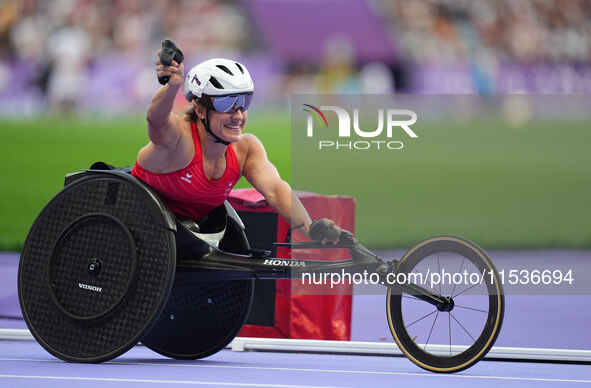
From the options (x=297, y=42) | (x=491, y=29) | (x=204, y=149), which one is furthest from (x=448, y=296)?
(x=491, y=29)

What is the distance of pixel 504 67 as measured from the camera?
2758cm

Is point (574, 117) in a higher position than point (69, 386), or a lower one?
higher

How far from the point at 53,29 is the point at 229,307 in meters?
23.1

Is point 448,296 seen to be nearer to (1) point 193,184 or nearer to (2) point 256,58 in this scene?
(1) point 193,184

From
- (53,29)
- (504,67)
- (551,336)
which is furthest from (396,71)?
(551,336)

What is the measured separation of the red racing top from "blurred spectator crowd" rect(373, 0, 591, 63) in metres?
25.0

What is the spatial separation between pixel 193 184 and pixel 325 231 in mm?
652

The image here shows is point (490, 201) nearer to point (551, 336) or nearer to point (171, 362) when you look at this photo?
point (551, 336)

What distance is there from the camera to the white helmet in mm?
4492

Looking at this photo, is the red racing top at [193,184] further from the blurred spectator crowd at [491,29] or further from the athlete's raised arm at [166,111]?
the blurred spectator crowd at [491,29]

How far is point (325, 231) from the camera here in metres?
4.55

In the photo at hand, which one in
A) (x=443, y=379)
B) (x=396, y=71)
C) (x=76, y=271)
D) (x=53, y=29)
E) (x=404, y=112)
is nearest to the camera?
(x=443, y=379)

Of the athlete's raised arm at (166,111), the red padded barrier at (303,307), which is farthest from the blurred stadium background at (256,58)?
the athlete's raised arm at (166,111)

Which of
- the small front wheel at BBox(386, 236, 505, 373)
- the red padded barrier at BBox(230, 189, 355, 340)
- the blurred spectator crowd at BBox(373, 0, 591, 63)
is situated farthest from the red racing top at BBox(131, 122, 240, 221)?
the blurred spectator crowd at BBox(373, 0, 591, 63)
